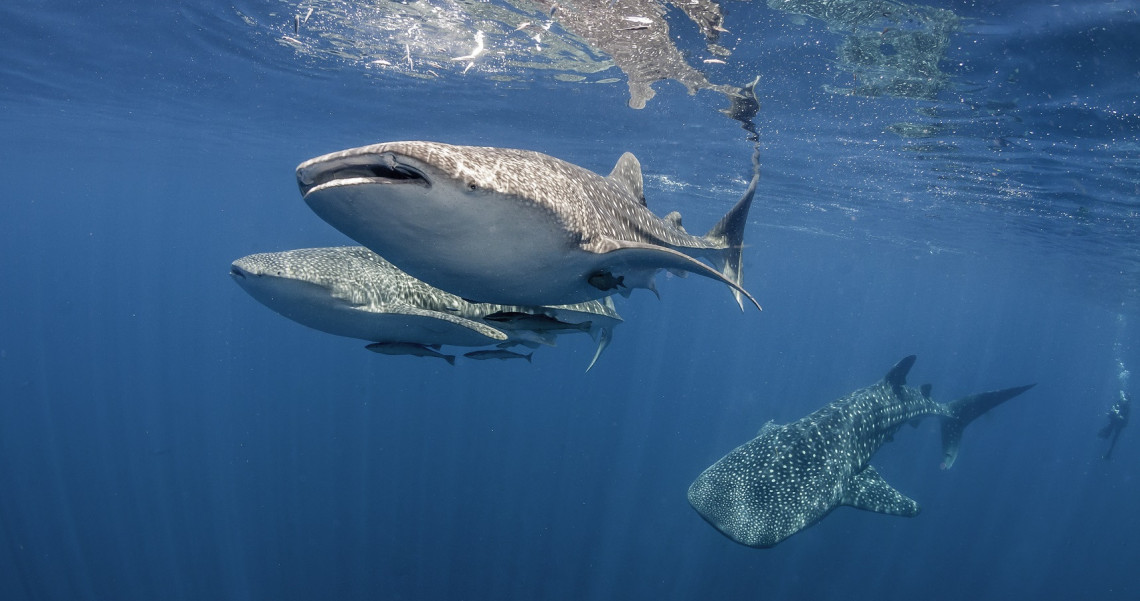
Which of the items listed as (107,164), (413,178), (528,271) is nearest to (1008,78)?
(528,271)

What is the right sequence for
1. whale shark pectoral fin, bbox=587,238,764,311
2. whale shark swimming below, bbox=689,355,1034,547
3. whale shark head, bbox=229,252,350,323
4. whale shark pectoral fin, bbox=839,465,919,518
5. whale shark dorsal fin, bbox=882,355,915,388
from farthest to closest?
whale shark dorsal fin, bbox=882,355,915,388 → whale shark pectoral fin, bbox=839,465,919,518 → whale shark swimming below, bbox=689,355,1034,547 → whale shark head, bbox=229,252,350,323 → whale shark pectoral fin, bbox=587,238,764,311

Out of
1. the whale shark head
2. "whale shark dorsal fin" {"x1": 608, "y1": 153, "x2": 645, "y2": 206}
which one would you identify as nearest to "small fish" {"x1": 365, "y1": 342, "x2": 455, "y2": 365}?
the whale shark head

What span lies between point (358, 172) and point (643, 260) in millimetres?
2037

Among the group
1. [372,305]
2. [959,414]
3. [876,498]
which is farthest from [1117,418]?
[372,305]

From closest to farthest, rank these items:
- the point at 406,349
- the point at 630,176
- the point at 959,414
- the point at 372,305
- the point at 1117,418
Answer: the point at 372,305
the point at 406,349
the point at 630,176
the point at 959,414
the point at 1117,418

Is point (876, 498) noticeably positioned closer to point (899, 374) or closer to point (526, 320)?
point (899, 374)

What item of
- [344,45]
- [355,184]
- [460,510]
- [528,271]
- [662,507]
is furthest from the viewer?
[662,507]

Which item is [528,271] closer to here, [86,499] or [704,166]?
[704,166]

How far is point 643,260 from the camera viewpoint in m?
4.00

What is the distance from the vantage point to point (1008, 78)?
10.8 m

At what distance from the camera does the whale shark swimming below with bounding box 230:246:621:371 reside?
15.0ft

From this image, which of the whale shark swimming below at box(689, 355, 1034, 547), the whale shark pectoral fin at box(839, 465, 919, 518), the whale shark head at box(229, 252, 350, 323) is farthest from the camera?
the whale shark pectoral fin at box(839, 465, 919, 518)

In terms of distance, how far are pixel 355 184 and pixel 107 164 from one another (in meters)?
50.7

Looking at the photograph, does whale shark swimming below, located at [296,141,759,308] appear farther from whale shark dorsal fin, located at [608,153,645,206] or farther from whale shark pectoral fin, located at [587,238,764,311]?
whale shark dorsal fin, located at [608,153,645,206]
